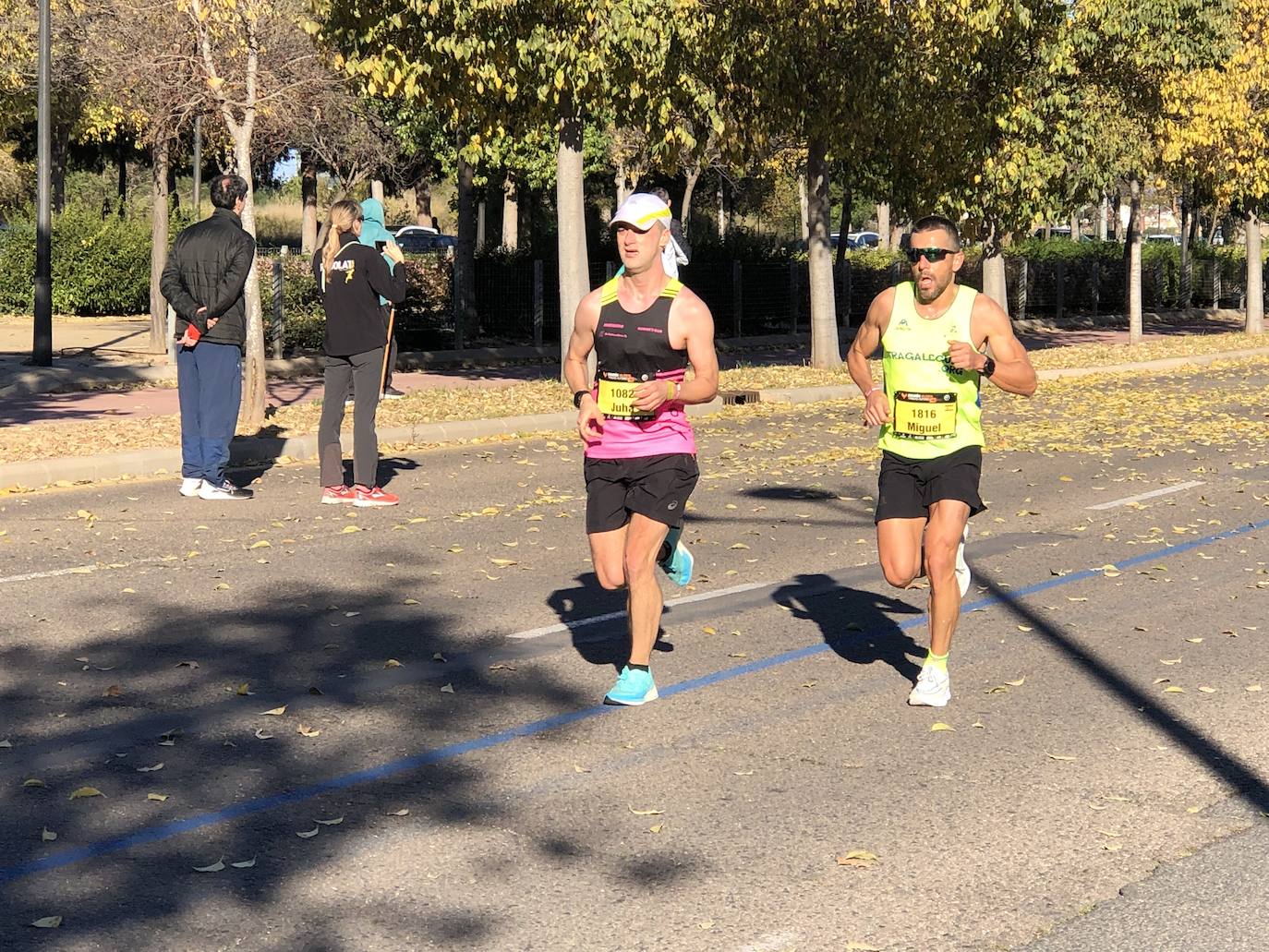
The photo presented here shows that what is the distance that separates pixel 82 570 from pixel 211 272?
10.1 feet

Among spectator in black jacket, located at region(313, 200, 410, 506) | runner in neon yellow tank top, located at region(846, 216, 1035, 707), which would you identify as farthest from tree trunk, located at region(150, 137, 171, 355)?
runner in neon yellow tank top, located at region(846, 216, 1035, 707)

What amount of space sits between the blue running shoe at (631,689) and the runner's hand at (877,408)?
4.39 feet

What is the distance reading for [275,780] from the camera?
231 inches

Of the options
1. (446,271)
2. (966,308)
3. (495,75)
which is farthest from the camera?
(446,271)

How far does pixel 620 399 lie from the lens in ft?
22.2

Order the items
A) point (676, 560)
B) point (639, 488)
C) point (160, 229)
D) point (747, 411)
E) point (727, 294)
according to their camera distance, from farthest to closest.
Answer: point (727, 294)
point (160, 229)
point (747, 411)
point (676, 560)
point (639, 488)

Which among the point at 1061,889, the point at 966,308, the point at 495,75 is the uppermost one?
the point at 495,75

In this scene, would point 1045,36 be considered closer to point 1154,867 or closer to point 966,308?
point 966,308

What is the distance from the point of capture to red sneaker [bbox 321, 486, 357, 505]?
12.2 metres

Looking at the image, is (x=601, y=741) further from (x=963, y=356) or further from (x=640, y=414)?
(x=963, y=356)

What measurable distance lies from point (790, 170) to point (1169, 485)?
41897mm

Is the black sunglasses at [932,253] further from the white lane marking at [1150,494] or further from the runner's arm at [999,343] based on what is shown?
the white lane marking at [1150,494]

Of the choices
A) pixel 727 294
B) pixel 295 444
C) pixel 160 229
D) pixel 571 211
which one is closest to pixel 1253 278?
pixel 727 294

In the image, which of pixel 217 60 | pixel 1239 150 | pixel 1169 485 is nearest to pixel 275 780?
pixel 1169 485
